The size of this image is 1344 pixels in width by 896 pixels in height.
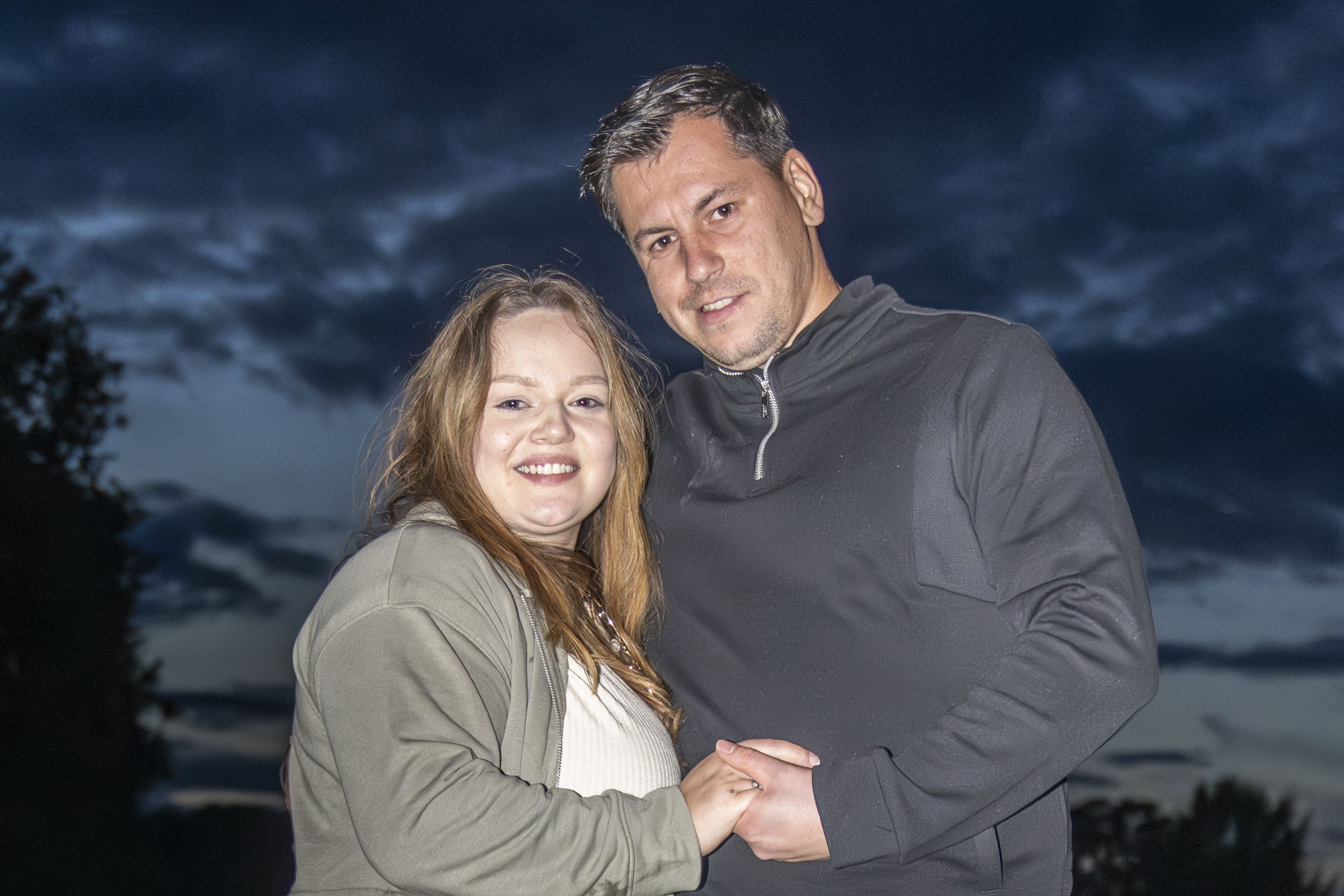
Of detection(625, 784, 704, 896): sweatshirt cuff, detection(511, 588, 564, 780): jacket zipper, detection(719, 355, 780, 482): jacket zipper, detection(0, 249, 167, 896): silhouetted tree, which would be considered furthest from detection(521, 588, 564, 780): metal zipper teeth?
detection(0, 249, 167, 896): silhouetted tree

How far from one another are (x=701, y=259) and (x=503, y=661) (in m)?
1.01

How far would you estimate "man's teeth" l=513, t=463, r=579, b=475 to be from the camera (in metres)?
1.88

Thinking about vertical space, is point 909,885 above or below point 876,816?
below

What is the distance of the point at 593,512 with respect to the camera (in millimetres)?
2148

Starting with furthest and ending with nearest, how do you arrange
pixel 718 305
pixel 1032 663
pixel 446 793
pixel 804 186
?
pixel 804 186 → pixel 718 305 → pixel 1032 663 → pixel 446 793

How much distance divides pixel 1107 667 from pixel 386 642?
1.08 meters

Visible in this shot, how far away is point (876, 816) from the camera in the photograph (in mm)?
1548

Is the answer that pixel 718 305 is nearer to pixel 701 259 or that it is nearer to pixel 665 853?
pixel 701 259

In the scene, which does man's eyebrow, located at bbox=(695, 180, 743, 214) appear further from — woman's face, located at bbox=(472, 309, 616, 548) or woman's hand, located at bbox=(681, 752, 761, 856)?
woman's hand, located at bbox=(681, 752, 761, 856)

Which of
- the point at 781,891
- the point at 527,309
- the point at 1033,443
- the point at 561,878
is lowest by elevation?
the point at 781,891

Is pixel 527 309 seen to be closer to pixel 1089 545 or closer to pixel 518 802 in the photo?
pixel 518 802

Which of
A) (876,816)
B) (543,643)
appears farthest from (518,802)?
(876,816)

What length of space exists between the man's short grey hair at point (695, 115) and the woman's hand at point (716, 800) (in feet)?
4.36

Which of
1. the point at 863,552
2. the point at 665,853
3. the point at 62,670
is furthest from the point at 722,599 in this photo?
the point at 62,670
